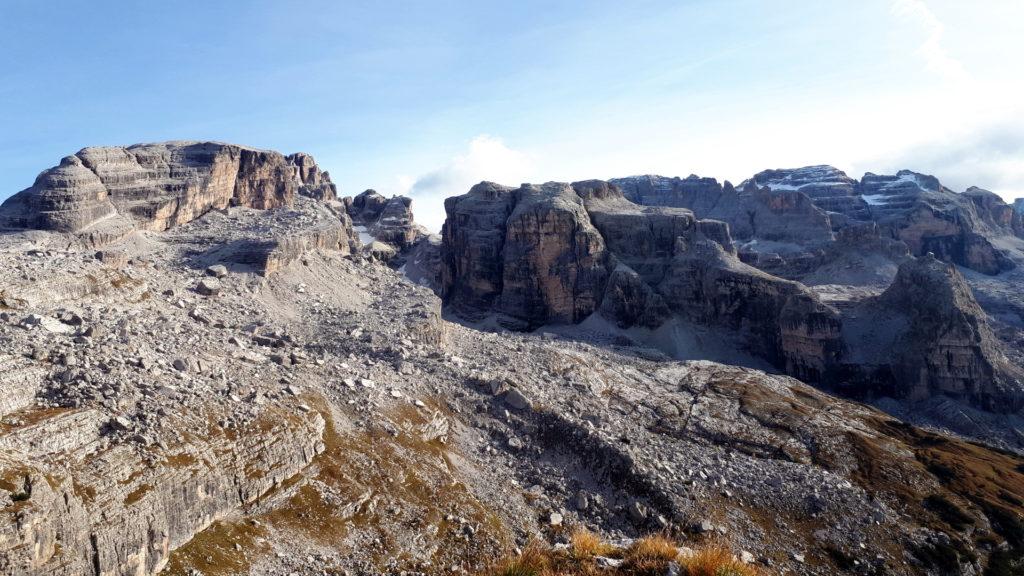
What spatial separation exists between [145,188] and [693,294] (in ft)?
239

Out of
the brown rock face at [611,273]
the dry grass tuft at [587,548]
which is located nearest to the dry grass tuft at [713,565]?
the dry grass tuft at [587,548]

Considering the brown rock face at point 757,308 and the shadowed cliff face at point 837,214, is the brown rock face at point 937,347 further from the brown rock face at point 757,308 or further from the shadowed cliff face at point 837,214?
the shadowed cliff face at point 837,214

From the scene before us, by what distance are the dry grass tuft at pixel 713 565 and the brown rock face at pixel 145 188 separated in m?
57.2

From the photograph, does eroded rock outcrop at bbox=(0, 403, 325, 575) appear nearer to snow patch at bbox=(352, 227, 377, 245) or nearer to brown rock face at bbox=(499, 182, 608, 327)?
brown rock face at bbox=(499, 182, 608, 327)

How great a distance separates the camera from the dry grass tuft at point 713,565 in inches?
470

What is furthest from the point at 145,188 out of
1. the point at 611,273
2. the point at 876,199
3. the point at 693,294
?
the point at 876,199

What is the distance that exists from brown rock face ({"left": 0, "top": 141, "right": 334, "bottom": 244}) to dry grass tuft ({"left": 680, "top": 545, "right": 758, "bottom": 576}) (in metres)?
57.2

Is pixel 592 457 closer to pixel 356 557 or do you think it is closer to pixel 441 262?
pixel 356 557

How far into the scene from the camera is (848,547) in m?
35.6

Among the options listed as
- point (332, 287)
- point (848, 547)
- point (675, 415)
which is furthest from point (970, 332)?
point (332, 287)

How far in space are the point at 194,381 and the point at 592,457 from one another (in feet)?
75.8

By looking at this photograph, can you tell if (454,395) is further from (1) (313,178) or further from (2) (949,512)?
(1) (313,178)

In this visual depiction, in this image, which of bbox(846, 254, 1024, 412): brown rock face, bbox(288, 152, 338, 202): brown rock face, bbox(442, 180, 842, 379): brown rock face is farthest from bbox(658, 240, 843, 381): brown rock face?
bbox(288, 152, 338, 202): brown rock face

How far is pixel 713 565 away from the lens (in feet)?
39.7
